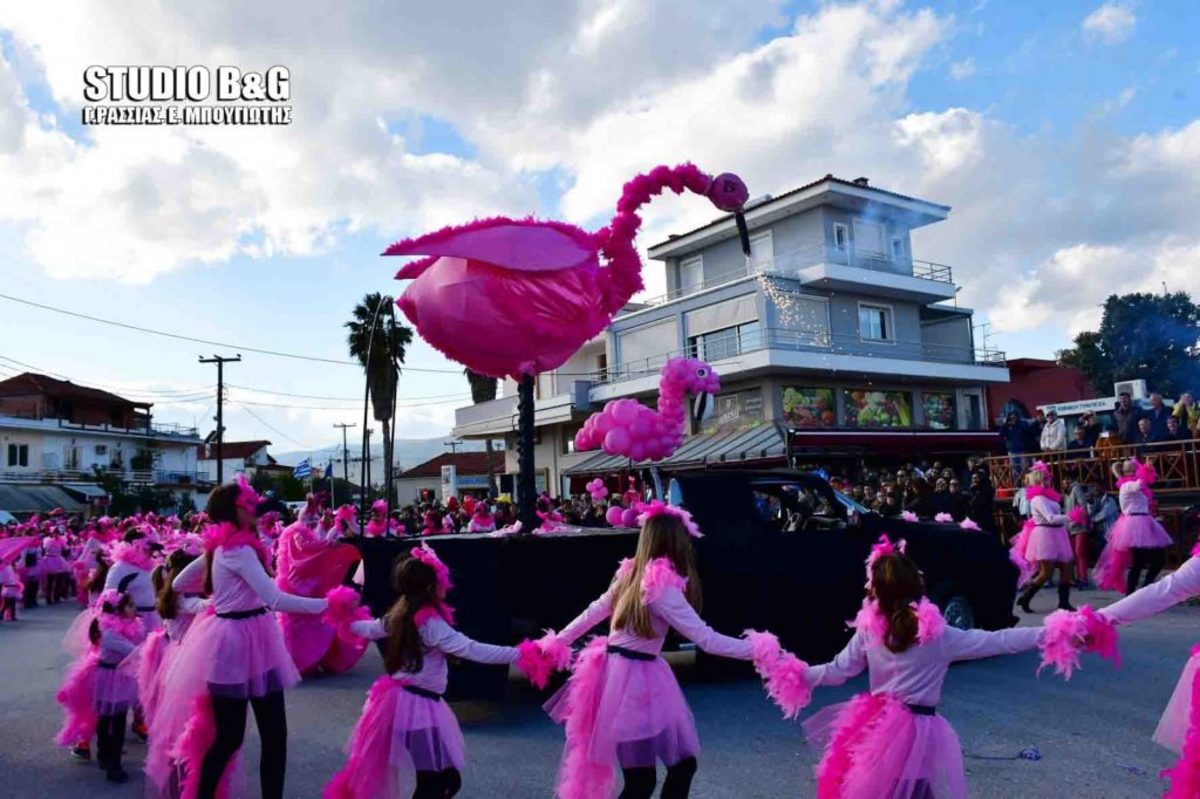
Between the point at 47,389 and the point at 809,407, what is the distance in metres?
46.0

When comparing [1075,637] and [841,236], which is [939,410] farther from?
[1075,637]

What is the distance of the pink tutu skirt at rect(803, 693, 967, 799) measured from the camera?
3516 millimetres

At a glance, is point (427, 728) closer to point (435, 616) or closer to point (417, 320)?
point (435, 616)

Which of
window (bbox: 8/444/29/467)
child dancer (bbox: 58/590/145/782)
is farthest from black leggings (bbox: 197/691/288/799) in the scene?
window (bbox: 8/444/29/467)

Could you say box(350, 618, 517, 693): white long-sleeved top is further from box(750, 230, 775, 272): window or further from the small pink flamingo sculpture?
box(750, 230, 775, 272): window

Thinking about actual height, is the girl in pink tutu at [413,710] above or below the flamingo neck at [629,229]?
below

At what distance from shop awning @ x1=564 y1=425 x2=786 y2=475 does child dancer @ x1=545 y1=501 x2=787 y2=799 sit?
17434 mm

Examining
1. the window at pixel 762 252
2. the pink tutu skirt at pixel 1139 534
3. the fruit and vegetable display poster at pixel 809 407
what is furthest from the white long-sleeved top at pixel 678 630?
the window at pixel 762 252

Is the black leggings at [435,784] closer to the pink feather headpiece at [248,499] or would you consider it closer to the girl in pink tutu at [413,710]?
the girl in pink tutu at [413,710]

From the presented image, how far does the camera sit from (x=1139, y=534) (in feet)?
35.9

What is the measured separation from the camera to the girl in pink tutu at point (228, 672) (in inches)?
183

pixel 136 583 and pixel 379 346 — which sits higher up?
pixel 379 346

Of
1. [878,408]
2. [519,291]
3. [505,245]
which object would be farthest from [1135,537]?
[878,408]

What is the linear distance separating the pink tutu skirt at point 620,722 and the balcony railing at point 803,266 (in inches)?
1030
